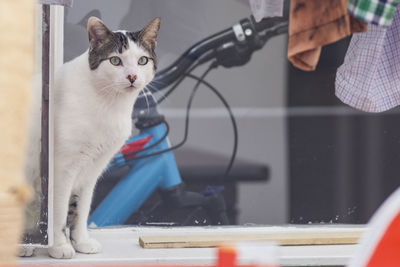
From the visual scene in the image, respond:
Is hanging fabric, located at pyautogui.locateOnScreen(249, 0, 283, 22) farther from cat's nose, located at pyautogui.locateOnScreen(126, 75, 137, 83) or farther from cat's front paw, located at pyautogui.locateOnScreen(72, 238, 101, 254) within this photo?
cat's front paw, located at pyautogui.locateOnScreen(72, 238, 101, 254)

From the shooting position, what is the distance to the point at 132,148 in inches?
99.1

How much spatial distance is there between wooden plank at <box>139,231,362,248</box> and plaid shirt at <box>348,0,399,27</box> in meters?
1.11

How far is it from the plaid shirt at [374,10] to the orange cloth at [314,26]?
0.03m

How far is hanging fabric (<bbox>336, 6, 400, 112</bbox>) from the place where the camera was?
1.34m

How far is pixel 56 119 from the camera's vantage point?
6.15ft

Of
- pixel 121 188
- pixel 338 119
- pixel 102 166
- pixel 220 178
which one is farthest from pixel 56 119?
pixel 338 119

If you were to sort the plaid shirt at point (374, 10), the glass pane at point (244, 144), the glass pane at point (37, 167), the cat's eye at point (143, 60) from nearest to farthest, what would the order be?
1. the plaid shirt at point (374, 10)
2. the glass pane at point (37, 167)
3. the cat's eye at point (143, 60)
4. the glass pane at point (244, 144)

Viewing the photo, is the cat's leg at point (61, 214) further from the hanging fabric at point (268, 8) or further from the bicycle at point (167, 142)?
the hanging fabric at point (268, 8)

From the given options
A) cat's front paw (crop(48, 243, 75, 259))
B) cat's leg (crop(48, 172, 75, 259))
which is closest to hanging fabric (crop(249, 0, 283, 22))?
cat's leg (crop(48, 172, 75, 259))

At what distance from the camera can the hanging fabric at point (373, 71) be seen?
1340mm

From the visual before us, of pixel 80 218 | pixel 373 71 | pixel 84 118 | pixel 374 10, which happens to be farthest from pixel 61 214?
pixel 374 10

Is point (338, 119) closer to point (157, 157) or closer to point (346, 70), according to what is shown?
point (157, 157)

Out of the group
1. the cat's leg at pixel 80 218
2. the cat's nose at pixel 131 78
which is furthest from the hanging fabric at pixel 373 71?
the cat's leg at pixel 80 218

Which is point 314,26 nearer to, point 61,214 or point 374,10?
point 374,10
